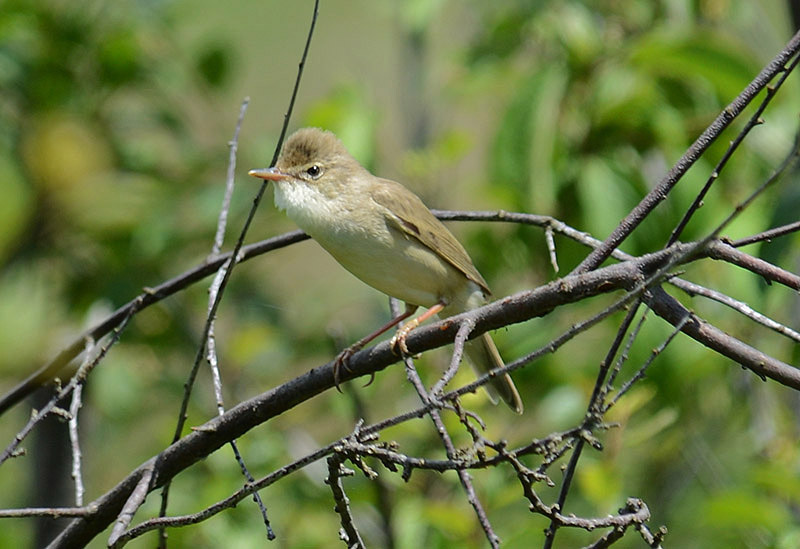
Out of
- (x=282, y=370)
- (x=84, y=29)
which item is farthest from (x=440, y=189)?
(x=84, y=29)

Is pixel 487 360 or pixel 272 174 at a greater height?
pixel 272 174

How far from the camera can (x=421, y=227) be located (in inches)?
108

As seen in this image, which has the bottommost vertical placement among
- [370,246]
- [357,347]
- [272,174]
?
[357,347]

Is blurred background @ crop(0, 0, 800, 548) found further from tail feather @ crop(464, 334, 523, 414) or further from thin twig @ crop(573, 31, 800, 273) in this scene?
thin twig @ crop(573, 31, 800, 273)

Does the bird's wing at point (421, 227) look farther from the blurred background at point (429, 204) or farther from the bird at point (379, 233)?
the blurred background at point (429, 204)

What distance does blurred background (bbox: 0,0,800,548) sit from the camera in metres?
2.96

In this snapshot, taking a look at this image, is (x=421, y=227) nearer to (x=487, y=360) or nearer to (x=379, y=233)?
(x=379, y=233)

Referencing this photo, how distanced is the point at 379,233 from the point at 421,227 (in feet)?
0.45

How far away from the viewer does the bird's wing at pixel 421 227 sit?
2.74 metres

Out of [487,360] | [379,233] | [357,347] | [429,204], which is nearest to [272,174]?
[379,233]

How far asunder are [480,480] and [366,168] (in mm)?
1124

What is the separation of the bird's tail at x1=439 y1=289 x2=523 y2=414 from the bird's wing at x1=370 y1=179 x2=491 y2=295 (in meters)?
0.09

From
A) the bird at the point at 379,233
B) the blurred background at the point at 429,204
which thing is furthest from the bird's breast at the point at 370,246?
the blurred background at the point at 429,204

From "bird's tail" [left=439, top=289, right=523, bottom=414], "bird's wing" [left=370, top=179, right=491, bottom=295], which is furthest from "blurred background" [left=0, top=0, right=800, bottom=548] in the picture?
"bird's wing" [left=370, top=179, right=491, bottom=295]
